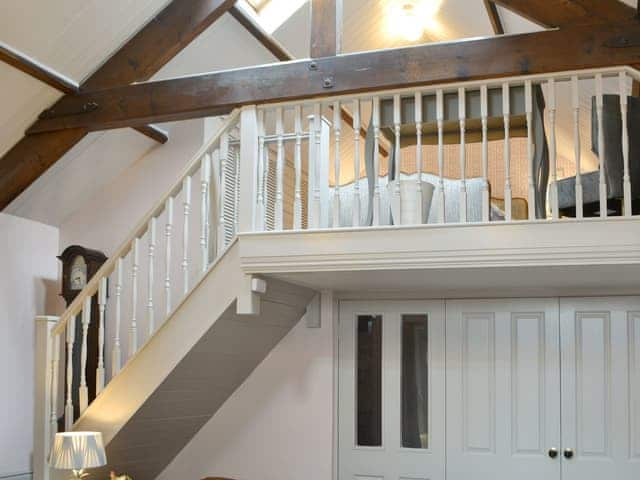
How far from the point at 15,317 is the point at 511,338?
151 inches

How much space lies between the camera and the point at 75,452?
465 centimetres

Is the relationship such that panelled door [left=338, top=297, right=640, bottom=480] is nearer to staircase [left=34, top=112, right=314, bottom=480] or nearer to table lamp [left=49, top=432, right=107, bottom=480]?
staircase [left=34, top=112, right=314, bottom=480]

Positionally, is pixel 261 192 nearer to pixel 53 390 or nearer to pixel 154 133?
pixel 53 390

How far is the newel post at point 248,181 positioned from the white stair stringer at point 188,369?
0.17 m

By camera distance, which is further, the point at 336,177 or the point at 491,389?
the point at 491,389

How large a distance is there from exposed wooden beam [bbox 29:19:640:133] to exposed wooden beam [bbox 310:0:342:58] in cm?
11

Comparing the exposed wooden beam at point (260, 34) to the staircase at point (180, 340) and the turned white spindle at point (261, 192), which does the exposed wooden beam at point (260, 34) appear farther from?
Result: the turned white spindle at point (261, 192)

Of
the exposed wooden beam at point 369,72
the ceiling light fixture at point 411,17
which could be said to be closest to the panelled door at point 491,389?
the exposed wooden beam at point 369,72

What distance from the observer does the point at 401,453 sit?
5578mm

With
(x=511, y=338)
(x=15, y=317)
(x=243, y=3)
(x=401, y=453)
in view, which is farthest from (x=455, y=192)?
(x=15, y=317)

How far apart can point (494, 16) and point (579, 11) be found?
8.09 ft

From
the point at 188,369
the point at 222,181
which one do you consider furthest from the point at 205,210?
the point at 188,369

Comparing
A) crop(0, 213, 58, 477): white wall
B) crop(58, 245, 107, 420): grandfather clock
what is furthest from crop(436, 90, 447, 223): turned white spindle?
crop(0, 213, 58, 477): white wall

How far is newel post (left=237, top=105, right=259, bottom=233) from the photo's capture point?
4.73 meters
